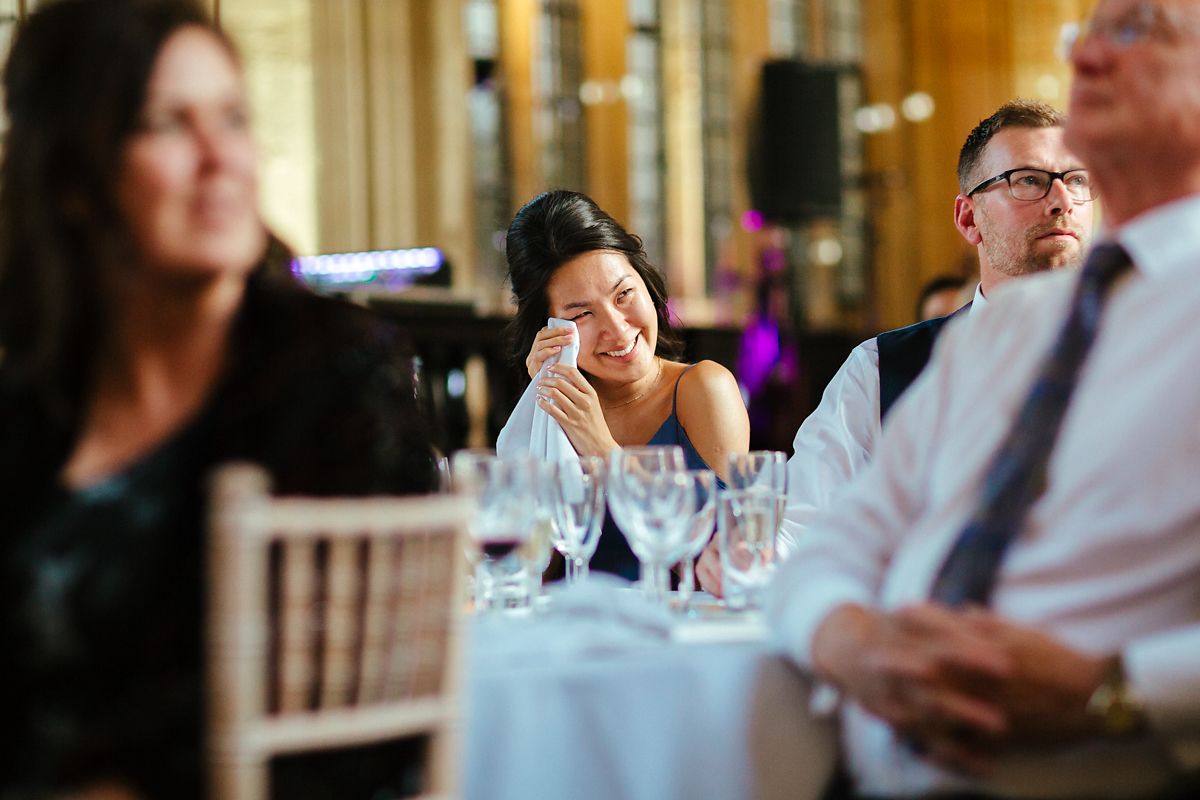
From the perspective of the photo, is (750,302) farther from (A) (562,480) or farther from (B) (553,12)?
(A) (562,480)

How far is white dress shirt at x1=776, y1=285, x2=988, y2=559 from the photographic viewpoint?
3.05 meters

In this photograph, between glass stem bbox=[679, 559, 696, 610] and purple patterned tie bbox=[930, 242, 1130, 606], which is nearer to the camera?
purple patterned tie bbox=[930, 242, 1130, 606]

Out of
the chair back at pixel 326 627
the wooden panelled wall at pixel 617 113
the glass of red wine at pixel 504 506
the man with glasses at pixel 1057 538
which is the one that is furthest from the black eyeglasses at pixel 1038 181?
the wooden panelled wall at pixel 617 113

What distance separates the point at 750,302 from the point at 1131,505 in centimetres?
1111

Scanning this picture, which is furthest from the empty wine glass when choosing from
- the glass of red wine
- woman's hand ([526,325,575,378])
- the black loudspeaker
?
the black loudspeaker

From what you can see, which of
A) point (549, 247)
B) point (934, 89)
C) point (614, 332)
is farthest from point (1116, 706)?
point (934, 89)

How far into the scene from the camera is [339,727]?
1.46 metres

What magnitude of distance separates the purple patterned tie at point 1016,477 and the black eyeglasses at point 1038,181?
1480 mm

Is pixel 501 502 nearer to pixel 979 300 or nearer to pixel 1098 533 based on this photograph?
pixel 1098 533

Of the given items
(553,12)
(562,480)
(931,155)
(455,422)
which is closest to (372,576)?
(562,480)

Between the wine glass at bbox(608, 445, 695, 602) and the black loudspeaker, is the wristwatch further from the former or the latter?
the black loudspeaker

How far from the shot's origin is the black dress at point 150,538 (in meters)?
1.49

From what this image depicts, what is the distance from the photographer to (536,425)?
3.30 meters

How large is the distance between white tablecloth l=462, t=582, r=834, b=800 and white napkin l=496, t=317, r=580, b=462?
1.43 m
